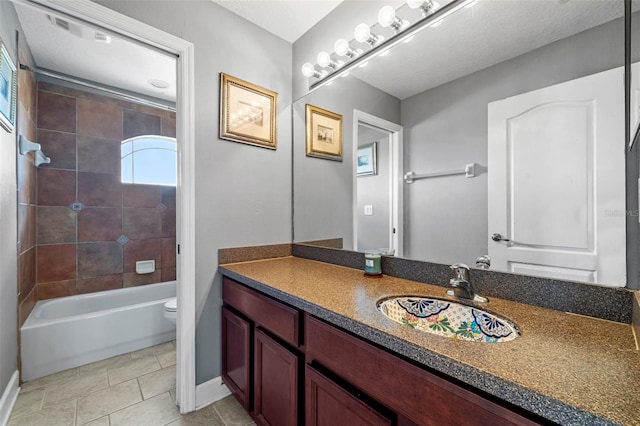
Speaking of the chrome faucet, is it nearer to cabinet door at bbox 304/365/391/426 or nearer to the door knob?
the door knob

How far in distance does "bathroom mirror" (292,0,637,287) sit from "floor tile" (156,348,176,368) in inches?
72.1

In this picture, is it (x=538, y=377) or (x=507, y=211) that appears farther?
(x=507, y=211)

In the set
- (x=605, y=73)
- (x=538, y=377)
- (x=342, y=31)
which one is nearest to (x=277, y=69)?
(x=342, y=31)

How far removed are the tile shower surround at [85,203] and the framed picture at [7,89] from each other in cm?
54

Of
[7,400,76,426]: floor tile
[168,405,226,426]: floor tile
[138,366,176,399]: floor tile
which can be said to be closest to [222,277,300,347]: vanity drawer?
[168,405,226,426]: floor tile

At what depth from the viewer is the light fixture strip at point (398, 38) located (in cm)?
122

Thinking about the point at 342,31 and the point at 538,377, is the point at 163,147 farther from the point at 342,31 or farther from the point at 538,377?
the point at 538,377

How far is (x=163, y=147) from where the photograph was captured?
3180 mm

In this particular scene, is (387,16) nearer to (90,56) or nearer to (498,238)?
(498,238)

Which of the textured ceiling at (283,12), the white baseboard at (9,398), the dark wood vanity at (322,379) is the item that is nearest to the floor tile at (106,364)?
the white baseboard at (9,398)

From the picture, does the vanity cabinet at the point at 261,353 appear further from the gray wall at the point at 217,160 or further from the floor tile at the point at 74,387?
the floor tile at the point at 74,387

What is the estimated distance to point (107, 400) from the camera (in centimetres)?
168

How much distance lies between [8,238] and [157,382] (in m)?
1.28

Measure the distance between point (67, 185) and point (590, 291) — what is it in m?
3.68
